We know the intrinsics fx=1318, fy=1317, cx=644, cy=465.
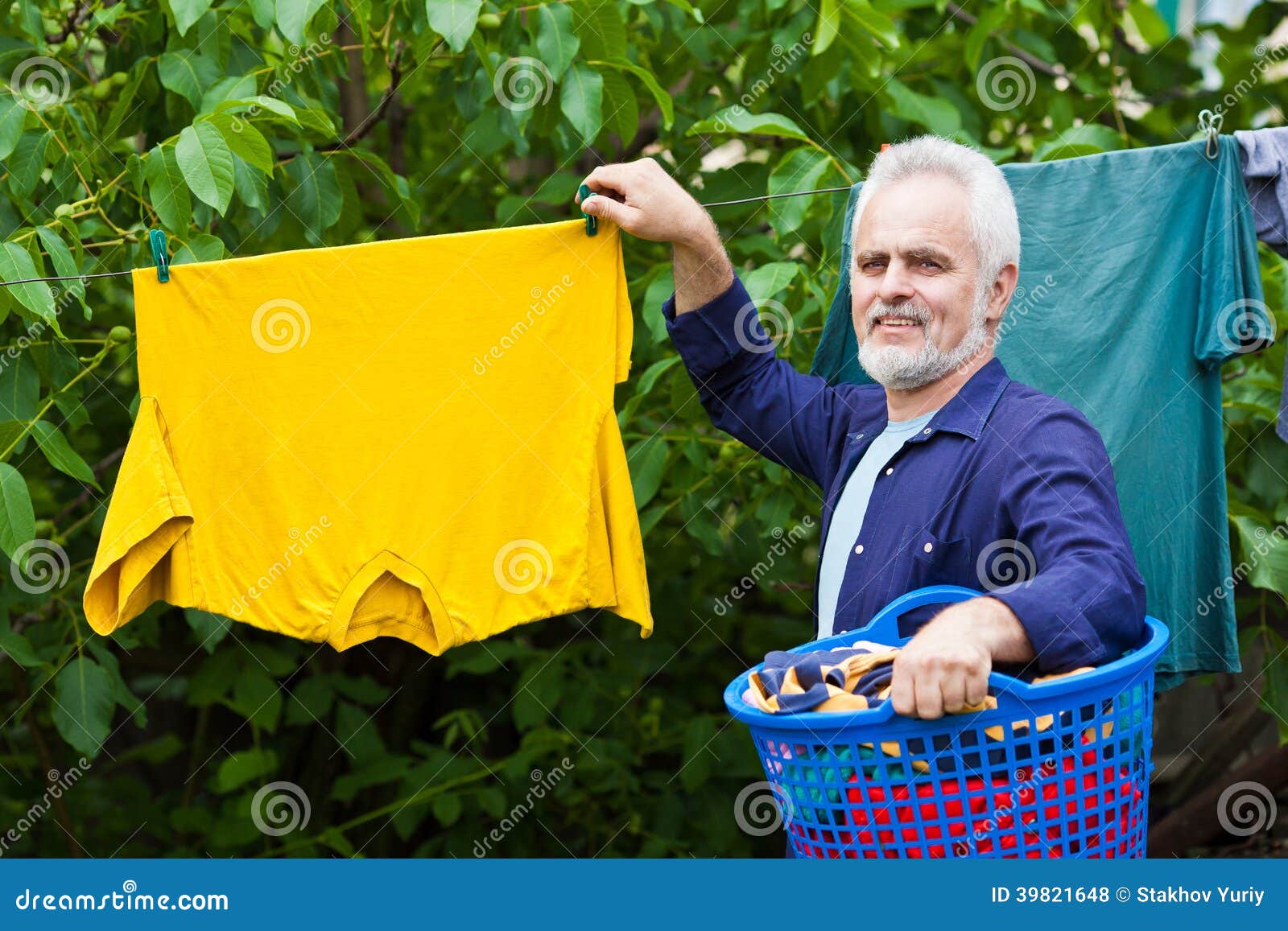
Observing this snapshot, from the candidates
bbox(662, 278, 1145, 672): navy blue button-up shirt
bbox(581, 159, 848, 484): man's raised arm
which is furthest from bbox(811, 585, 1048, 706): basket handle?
bbox(581, 159, 848, 484): man's raised arm

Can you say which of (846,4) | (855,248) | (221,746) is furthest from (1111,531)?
(221,746)

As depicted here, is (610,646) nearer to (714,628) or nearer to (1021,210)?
(714,628)

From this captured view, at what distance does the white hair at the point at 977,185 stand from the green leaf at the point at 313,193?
1.15 meters

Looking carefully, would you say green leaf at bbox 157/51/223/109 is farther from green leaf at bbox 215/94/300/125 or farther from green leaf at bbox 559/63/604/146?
green leaf at bbox 559/63/604/146

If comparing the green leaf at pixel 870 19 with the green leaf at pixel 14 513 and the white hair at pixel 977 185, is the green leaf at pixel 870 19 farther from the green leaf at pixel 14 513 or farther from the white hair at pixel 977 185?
the green leaf at pixel 14 513

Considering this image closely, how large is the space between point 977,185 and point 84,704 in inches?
78.4

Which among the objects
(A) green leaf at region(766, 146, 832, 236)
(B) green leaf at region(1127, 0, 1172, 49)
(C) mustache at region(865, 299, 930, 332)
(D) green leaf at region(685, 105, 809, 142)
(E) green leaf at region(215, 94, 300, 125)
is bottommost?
(C) mustache at region(865, 299, 930, 332)

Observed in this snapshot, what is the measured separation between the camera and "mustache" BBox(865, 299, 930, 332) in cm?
201

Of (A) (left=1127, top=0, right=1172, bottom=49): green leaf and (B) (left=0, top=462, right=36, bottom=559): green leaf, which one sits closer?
(B) (left=0, top=462, right=36, bottom=559): green leaf

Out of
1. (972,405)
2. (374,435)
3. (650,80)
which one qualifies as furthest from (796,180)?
(374,435)

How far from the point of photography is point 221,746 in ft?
12.7

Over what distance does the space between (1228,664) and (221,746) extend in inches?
111

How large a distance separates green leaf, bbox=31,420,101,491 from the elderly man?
104cm

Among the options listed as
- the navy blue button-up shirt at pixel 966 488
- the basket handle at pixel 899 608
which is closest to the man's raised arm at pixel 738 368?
the navy blue button-up shirt at pixel 966 488
